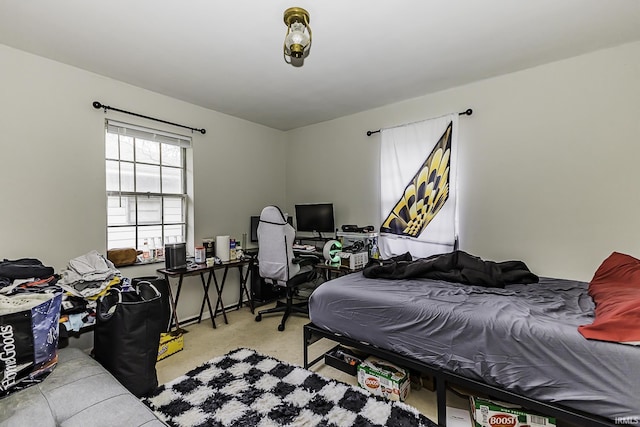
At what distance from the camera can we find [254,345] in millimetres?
2793

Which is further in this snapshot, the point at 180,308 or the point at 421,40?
the point at 180,308

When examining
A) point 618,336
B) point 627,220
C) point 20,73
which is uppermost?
point 20,73

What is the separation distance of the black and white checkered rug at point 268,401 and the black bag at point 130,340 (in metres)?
0.19

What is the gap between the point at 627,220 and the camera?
2326 mm

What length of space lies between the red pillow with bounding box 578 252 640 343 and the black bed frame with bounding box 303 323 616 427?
1.21 ft

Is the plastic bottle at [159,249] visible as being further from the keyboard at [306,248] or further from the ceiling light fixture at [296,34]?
the ceiling light fixture at [296,34]

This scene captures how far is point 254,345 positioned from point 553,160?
328 cm

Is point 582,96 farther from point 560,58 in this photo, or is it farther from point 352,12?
point 352,12

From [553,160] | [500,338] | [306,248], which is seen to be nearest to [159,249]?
[306,248]

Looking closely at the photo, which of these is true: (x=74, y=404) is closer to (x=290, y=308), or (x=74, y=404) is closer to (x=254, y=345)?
(x=254, y=345)

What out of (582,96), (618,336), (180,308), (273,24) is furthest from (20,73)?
(582,96)

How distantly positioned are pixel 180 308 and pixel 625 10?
4.61 meters

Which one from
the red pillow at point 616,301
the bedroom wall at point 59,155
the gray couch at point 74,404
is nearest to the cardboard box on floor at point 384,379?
the red pillow at point 616,301

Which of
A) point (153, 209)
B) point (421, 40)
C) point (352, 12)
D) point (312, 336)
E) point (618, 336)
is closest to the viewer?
point (618, 336)
